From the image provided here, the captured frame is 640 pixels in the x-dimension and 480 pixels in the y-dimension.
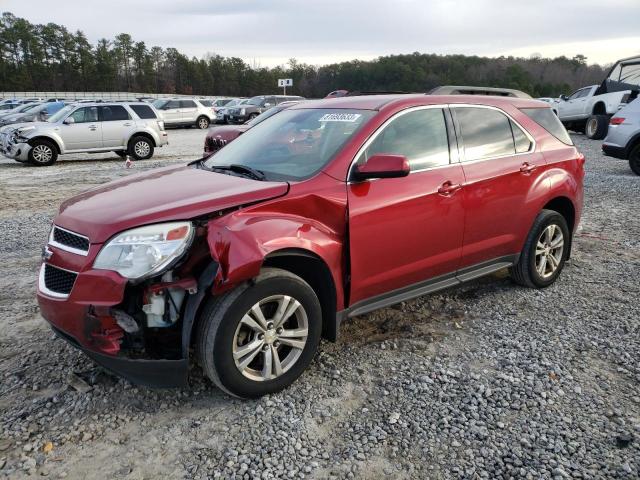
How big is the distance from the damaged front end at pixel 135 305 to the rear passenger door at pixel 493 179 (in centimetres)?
215

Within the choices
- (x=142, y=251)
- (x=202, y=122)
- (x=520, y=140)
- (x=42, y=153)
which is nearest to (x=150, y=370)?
(x=142, y=251)

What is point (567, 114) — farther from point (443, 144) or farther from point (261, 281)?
point (261, 281)

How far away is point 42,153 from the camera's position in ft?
45.1

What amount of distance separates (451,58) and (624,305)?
80.4 m

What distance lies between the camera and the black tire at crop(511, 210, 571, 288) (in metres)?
4.51

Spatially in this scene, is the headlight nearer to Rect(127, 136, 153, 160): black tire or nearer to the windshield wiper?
the windshield wiper

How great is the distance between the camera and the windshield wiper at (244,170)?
3424 millimetres

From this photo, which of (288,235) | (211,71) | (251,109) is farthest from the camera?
(211,71)

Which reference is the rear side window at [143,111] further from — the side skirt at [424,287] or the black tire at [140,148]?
the side skirt at [424,287]

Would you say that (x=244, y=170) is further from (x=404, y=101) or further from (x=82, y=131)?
(x=82, y=131)

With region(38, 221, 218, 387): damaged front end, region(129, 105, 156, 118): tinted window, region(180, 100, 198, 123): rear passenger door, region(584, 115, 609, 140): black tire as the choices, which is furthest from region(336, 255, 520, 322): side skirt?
region(180, 100, 198, 123): rear passenger door

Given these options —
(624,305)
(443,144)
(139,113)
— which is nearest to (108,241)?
(443,144)

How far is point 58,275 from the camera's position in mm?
2963

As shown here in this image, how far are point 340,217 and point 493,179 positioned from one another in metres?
1.54
